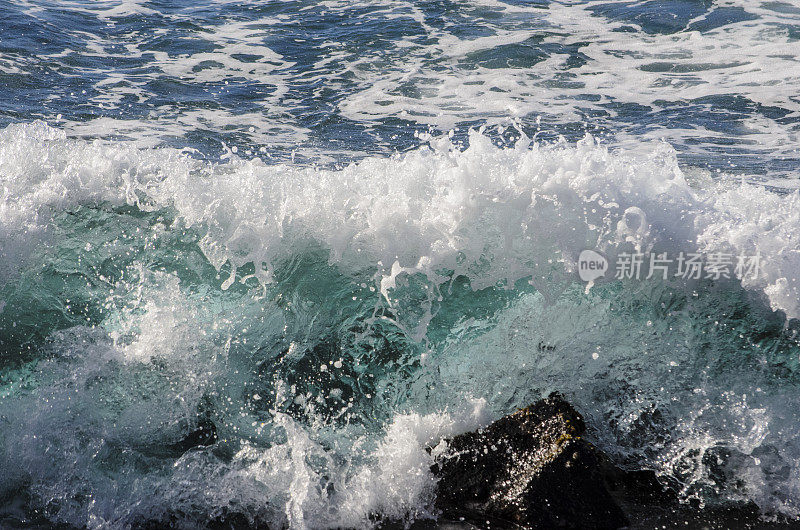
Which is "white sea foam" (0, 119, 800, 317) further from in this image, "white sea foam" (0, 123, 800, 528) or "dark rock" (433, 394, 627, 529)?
"dark rock" (433, 394, 627, 529)

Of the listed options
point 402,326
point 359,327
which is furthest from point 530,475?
point 359,327

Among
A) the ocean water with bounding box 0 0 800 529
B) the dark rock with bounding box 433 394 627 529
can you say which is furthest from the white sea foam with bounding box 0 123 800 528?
the dark rock with bounding box 433 394 627 529

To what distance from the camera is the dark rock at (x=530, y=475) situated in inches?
104

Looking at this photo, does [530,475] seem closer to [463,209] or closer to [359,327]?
[359,327]

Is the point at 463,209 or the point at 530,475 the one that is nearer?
the point at 530,475

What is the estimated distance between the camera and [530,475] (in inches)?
108

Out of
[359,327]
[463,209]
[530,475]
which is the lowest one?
[530,475]

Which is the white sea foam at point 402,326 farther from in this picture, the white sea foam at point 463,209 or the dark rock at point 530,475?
the dark rock at point 530,475

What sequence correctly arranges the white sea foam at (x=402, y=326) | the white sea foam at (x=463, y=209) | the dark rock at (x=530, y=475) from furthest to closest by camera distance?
the white sea foam at (x=463, y=209), the white sea foam at (x=402, y=326), the dark rock at (x=530, y=475)

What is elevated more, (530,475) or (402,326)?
(402,326)

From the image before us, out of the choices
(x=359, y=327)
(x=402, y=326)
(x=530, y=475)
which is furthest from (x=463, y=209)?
(x=530, y=475)

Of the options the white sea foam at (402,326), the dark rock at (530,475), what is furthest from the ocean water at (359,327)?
the dark rock at (530,475)

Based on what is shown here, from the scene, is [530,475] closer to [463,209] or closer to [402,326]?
[402,326]

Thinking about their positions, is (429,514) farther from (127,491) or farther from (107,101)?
(107,101)
